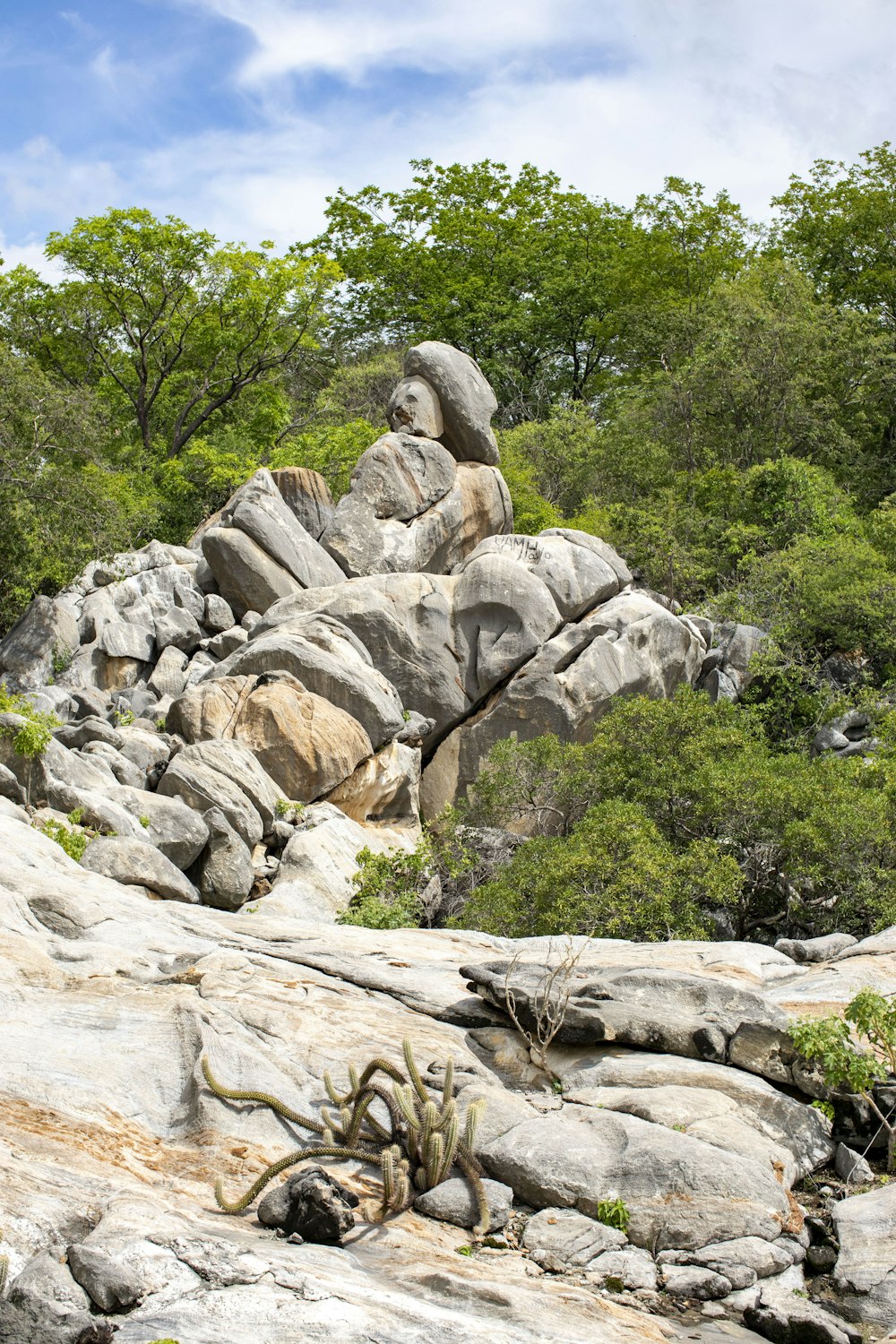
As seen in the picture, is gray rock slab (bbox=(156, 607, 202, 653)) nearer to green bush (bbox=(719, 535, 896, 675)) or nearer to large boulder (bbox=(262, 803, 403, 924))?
large boulder (bbox=(262, 803, 403, 924))

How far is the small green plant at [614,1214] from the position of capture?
710 cm

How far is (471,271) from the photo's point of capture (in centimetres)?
4453

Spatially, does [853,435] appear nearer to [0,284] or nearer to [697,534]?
[697,534]

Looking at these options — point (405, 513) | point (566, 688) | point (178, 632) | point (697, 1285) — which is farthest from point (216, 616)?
point (697, 1285)

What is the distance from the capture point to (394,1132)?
24.5 feet

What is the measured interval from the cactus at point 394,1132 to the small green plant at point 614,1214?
28.3 inches

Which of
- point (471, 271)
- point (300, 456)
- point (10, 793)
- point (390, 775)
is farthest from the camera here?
point (471, 271)

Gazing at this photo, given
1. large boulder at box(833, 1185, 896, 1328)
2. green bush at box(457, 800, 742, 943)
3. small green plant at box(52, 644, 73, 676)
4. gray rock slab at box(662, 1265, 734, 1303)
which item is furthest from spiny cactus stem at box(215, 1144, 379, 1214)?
small green plant at box(52, 644, 73, 676)

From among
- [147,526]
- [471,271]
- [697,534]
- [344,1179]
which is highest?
[471,271]

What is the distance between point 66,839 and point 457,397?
63.3 feet

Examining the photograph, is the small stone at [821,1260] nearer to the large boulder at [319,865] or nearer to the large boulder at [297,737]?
the large boulder at [319,865]

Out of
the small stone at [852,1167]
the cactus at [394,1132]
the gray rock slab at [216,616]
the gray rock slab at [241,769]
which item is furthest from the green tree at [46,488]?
the small stone at [852,1167]

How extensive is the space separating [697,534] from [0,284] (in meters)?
22.3

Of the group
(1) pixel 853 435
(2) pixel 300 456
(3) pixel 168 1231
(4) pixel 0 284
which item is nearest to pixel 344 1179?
(3) pixel 168 1231
